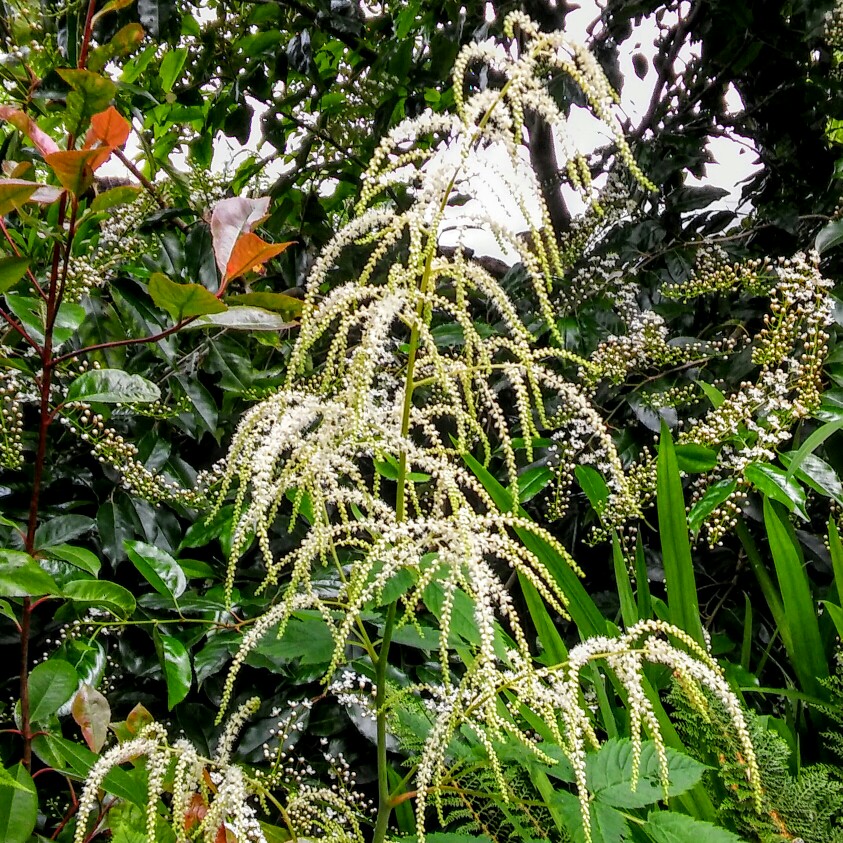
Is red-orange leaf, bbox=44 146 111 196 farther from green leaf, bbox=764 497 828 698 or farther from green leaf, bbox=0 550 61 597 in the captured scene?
green leaf, bbox=764 497 828 698

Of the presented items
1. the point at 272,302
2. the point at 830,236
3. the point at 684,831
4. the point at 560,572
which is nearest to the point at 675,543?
the point at 560,572

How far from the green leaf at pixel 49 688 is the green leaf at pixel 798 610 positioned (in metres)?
0.95

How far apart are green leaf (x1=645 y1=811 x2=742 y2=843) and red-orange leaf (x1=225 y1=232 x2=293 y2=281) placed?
618 millimetres

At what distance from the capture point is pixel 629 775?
62 cm

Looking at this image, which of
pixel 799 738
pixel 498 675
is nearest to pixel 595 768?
pixel 498 675

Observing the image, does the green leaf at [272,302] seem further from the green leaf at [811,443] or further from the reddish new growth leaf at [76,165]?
the green leaf at [811,443]

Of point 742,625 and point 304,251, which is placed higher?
point 304,251

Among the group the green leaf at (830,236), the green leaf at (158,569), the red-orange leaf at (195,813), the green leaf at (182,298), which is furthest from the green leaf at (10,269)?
the green leaf at (830,236)

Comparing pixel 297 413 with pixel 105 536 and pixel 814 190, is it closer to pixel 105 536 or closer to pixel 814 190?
pixel 105 536

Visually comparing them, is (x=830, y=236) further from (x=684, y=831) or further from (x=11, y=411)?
(x=11, y=411)

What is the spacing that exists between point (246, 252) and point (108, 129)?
0.48 feet

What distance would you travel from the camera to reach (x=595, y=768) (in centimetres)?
62

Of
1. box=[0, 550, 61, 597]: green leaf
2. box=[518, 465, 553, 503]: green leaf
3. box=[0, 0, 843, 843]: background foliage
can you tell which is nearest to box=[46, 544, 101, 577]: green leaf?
box=[0, 0, 843, 843]: background foliage

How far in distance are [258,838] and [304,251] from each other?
3.21 feet
